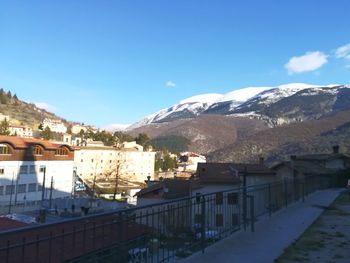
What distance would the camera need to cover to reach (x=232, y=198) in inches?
396

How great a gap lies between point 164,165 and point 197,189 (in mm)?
104070

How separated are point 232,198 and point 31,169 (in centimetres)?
5909

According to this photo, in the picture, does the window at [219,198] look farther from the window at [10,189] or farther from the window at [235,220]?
the window at [10,189]

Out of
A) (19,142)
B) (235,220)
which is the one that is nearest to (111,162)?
(19,142)

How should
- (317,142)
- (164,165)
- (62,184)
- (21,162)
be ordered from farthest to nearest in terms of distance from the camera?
(164,165) < (317,142) < (62,184) < (21,162)

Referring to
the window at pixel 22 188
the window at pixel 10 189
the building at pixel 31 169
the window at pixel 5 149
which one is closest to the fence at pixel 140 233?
the building at pixel 31 169

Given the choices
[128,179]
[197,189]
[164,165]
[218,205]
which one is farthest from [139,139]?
[218,205]

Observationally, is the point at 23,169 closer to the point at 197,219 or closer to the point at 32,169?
the point at 32,169

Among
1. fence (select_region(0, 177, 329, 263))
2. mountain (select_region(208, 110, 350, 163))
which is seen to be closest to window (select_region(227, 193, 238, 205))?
fence (select_region(0, 177, 329, 263))

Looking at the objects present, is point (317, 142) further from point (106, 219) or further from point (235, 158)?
point (106, 219)

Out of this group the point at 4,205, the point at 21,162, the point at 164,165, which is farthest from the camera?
the point at 164,165

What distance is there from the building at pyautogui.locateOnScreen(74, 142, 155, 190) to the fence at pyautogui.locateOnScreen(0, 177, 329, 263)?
101 m

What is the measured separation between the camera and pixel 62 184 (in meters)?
71.9

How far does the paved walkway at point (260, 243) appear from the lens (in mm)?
7098
